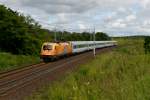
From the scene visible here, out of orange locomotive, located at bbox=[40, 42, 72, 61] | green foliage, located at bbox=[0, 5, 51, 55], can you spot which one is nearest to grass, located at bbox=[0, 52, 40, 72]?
orange locomotive, located at bbox=[40, 42, 72, 61]

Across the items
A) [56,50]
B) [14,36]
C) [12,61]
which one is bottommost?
[12,61]

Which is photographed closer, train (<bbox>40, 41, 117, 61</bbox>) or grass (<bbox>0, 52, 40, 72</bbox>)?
grass (<bbox>0, 52, 40, 72</bbox>)

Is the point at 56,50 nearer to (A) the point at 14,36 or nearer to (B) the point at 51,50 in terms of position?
(B) the point at 51,50

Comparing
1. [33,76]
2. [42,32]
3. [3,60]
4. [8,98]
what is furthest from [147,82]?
[42,32]

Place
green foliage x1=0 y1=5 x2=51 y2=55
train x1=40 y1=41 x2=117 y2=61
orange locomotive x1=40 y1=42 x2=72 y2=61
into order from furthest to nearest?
green foliage x1=0 y1=5 x2=51 y2=55
train x1=40 y1=41 x2=117 y2=61
orange locomotive x1=40 y1=42 x2=72 y2=61

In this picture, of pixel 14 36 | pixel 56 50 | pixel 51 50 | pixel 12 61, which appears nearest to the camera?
pixel 12 61

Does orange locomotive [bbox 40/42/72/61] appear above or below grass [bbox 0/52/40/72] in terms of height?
above

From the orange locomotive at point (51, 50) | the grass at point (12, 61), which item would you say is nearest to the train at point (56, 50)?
the orange locomotive at point (51, 50)

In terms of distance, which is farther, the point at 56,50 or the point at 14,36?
the point at 14,36

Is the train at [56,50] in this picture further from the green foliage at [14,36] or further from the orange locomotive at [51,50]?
the green foliage at [14,36]

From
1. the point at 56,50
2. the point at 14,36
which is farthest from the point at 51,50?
the point at 14,36

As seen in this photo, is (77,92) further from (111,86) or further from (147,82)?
(147,82)

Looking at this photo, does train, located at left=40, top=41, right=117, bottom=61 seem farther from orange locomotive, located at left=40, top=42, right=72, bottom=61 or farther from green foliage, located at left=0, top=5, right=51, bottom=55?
green foliage, located at left=0, top=5, right=51, bottom=55

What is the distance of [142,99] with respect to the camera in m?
11.3
